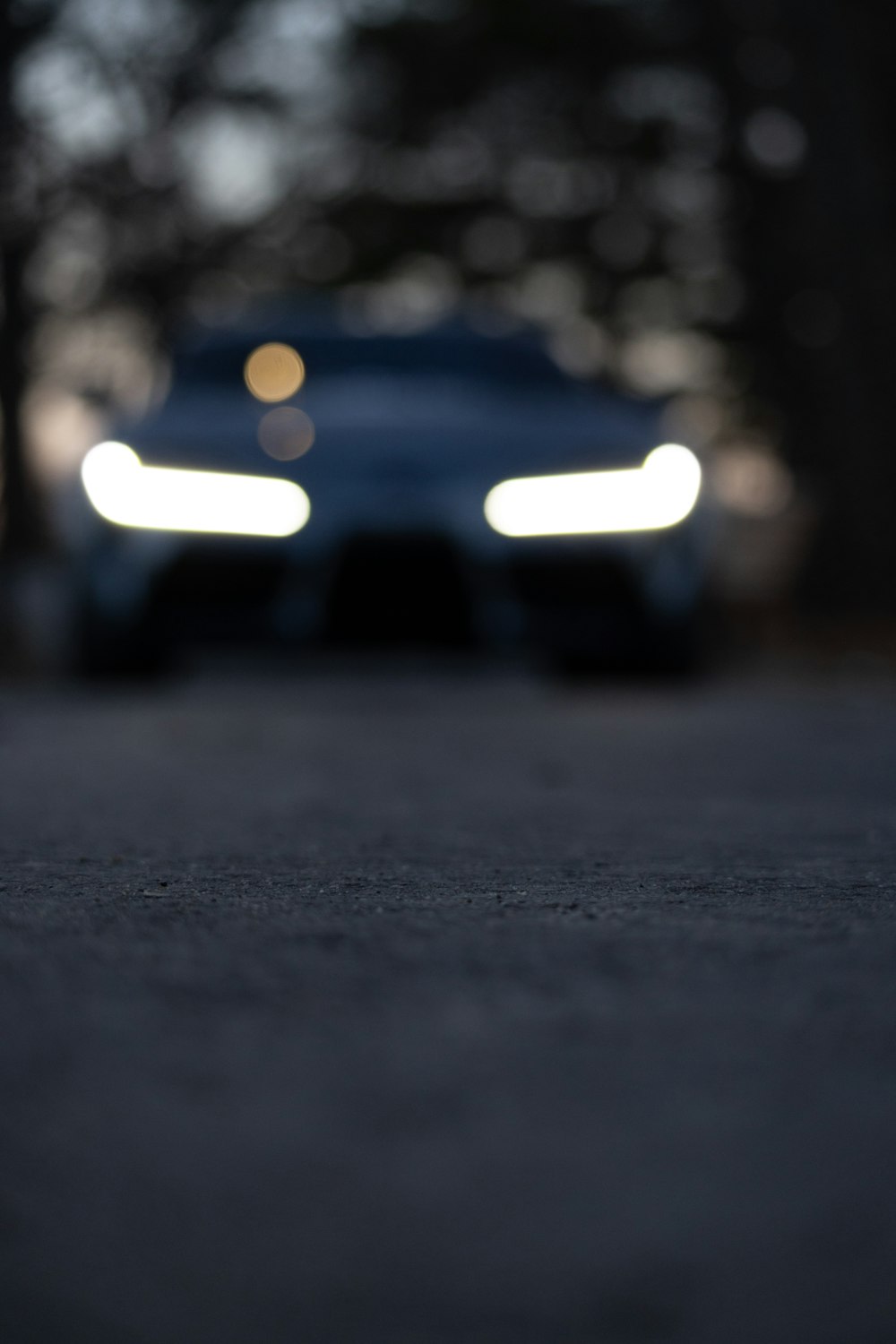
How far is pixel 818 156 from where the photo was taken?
1099 cm

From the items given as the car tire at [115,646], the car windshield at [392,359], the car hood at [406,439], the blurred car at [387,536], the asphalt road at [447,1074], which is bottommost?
the asphalt road at [447,1074]

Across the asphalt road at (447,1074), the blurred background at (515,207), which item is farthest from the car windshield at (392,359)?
the blurred background at (515,207)

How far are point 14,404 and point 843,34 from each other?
801 cm

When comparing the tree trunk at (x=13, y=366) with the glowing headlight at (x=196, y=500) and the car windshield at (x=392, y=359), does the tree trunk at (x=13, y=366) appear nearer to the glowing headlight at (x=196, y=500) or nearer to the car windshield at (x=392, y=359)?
the car windshield at (x=392, y=359)

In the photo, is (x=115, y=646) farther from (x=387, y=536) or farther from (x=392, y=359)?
(x=392, y=359)

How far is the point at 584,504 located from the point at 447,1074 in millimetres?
4266

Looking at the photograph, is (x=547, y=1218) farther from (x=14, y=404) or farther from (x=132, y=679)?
(x=14, y=404)

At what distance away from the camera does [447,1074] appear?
1456 millimetres

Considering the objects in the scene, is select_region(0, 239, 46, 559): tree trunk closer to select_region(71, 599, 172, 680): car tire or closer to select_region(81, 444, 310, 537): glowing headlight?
select_region(71, 599, 172, 680): car tire

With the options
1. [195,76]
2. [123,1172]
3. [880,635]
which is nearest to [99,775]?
[123,1172]

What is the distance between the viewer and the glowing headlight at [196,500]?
18.1 feet

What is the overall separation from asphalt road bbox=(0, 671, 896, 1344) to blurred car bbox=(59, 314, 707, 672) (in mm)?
2384

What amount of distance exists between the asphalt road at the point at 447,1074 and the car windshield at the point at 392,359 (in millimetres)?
3810

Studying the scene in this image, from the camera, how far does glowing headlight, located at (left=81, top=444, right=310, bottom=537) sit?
5504 mm
